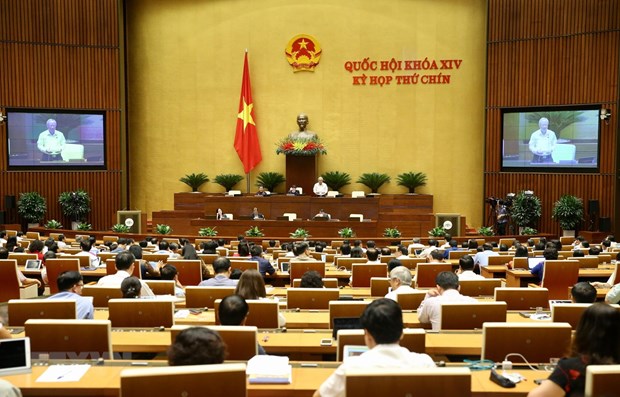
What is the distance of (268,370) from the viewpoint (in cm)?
341

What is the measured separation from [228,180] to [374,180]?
422cm

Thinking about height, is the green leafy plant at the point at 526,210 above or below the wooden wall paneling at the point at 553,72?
below

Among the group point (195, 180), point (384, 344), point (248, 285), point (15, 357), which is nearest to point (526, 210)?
point (195, 180)

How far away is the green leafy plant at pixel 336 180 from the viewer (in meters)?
18.5

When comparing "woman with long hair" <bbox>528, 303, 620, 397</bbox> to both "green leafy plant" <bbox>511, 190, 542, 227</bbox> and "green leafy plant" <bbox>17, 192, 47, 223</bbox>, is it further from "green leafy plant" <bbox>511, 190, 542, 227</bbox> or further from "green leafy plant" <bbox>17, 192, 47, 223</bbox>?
"green leafy plant" <bbox>17, 192, 47, 223</bbox>

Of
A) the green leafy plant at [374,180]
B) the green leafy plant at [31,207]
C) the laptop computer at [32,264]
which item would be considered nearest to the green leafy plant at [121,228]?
the green leafy plant at [31,207]

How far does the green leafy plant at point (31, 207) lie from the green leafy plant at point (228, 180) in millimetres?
4840

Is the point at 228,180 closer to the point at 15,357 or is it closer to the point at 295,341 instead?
the point at 295,341

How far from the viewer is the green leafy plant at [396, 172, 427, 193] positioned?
18531mm

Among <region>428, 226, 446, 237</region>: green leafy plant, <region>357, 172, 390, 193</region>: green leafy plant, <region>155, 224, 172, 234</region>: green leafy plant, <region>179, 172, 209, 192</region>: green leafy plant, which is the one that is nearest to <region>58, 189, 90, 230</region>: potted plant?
<region>179, 172, 209, 192</region>: green leafy plant

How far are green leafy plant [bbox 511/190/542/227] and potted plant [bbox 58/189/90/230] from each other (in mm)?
11768

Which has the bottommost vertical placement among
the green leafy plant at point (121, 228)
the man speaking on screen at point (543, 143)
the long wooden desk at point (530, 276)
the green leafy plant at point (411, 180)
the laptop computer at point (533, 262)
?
the long wooden desk at point (530, 276)

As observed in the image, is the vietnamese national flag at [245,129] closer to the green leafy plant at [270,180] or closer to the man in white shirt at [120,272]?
the green leafy plant at [270,180]

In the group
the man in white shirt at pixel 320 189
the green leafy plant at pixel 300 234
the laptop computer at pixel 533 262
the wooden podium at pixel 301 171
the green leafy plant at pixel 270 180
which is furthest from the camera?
the green leafy plant at pixel 270 180
